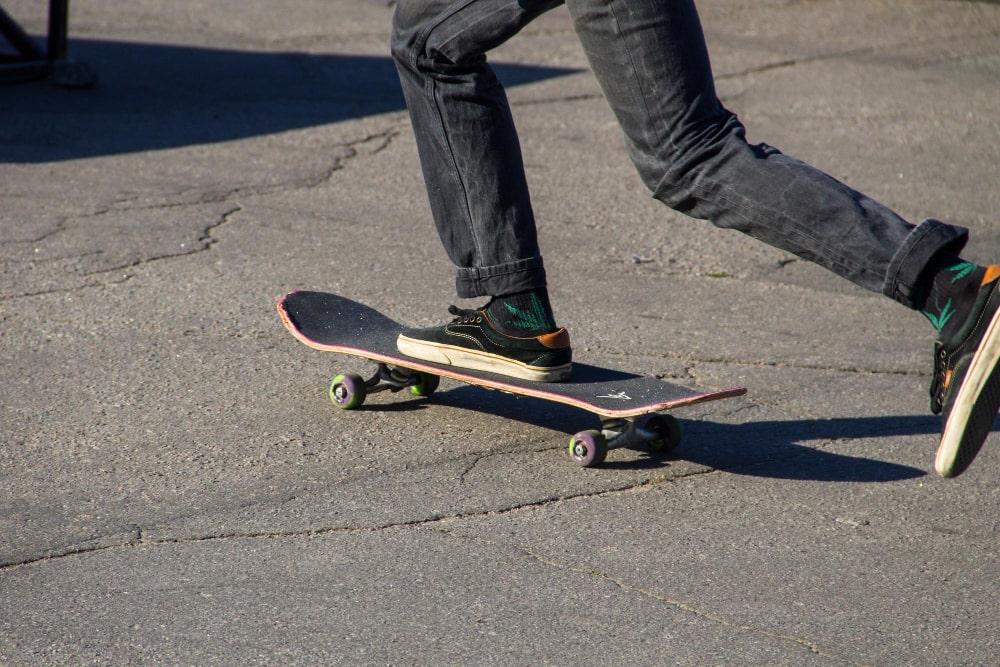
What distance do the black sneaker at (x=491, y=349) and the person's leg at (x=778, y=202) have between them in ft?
2.07

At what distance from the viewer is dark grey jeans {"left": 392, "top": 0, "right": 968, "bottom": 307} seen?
2848 millimetres

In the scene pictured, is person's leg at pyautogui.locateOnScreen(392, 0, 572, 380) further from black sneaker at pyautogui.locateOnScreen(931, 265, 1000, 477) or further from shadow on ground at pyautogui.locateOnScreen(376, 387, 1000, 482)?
black sneaker at pyautogui.locateOnScreen(931, 265, 1000, 477)

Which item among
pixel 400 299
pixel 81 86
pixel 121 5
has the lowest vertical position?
pixel 400 299

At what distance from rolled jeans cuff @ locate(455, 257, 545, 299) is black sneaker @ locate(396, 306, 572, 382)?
112 millimetres

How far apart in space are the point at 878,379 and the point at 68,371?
8.10 ft

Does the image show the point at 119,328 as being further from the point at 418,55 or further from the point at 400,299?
the point at 418,55

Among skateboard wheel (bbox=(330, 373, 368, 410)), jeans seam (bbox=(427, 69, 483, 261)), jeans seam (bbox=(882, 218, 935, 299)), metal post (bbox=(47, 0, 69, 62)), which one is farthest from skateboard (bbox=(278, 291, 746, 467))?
metal post (bbox=(47, 0, 69, 62))

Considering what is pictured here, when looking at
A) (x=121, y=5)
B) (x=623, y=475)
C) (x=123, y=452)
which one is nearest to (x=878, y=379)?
(x=623, y=475)

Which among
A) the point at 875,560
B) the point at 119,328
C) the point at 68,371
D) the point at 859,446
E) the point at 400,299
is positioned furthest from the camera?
the point at 400,299

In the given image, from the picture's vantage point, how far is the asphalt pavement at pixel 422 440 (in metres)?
2.64

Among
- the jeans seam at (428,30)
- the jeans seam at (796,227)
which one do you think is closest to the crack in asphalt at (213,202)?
the jeans seam at (428,30)

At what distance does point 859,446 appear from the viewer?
3.66m

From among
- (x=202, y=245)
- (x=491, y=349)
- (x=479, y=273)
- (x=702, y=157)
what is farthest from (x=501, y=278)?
(x=202, y=245)

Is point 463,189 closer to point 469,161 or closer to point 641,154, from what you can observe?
point 469,161
